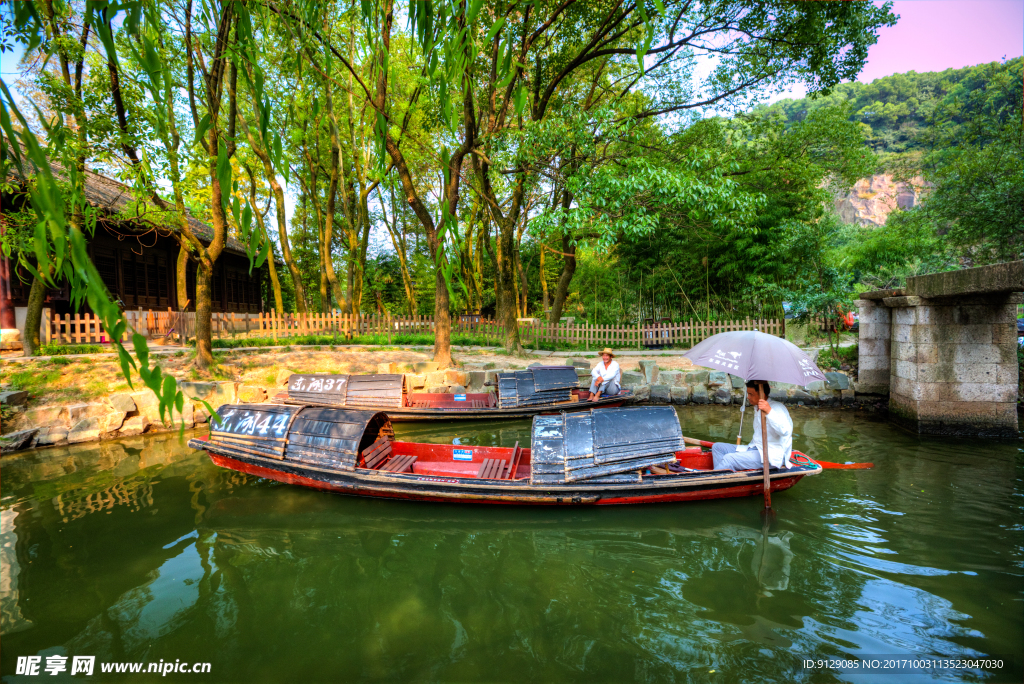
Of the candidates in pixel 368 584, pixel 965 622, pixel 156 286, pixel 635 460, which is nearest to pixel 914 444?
pixel 965 622

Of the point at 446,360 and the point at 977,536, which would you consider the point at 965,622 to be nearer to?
the point at 977,536

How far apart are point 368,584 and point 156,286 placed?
20959 mm

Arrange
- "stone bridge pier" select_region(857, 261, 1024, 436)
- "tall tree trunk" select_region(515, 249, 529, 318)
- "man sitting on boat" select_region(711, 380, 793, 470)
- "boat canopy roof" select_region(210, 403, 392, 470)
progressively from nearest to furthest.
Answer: "man sitting on boat" select_region(711, 380, 793, 470), "boat canopy roof" select_region(210, 403, 392, 470), "stone bridge pier" select_region(857, 261, 1024, 436), "tall tree trunk" select_region(515, 249, 529, 318)

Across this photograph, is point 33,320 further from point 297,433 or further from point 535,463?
point 535,463

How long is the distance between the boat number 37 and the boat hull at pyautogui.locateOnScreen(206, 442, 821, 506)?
79cm

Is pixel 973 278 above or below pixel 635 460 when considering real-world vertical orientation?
above

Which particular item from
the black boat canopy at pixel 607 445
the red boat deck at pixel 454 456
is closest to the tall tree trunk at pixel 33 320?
the red boat deck at pixel 454 456

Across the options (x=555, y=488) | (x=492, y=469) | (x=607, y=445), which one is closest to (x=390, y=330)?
(x=492, y=469)

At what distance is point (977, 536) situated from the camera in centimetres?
542

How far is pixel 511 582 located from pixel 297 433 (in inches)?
155

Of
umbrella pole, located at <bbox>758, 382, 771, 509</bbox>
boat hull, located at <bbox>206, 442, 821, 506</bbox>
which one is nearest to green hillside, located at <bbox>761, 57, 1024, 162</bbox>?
umbrella pole, located at <bbox>758, 382, 771, 509</bbox>

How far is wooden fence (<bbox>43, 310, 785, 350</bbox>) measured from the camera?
1619 cm

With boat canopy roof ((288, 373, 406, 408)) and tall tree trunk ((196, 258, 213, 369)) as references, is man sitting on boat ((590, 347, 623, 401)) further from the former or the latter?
tall tree trunk ((196, 258, 213, 369))

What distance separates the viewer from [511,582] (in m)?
4.72
